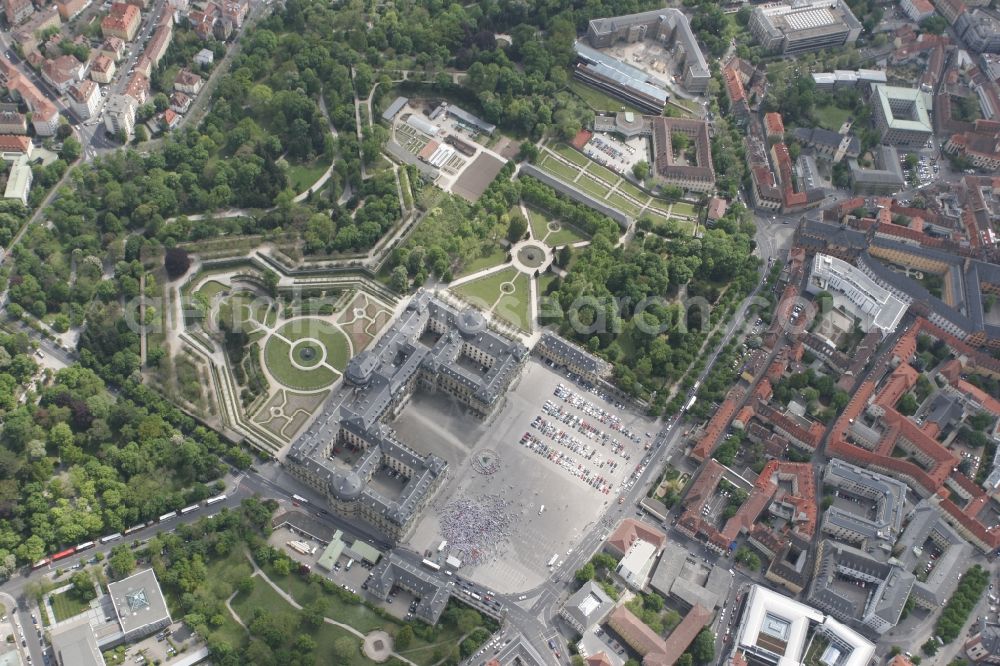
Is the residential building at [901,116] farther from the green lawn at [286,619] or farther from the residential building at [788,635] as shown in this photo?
the green lawn at [286,619]

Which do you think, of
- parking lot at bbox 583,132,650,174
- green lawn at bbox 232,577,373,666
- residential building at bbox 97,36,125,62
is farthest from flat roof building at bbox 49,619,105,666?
parking lot at bbox 583,132,650,174

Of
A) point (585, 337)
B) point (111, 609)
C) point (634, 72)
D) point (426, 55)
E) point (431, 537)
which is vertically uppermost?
point (634, 72)

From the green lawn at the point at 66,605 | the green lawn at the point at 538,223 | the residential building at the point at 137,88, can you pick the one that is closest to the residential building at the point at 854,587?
the green lawn at the point at 538,223

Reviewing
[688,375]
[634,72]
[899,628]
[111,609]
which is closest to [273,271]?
[111,609]

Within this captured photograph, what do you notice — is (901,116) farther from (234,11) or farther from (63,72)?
(63,72)

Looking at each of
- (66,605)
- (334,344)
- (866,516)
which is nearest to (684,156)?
(866,516)

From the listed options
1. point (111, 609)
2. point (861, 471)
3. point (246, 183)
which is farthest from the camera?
point (246, 183)

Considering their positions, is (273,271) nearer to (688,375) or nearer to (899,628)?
(688,375)
